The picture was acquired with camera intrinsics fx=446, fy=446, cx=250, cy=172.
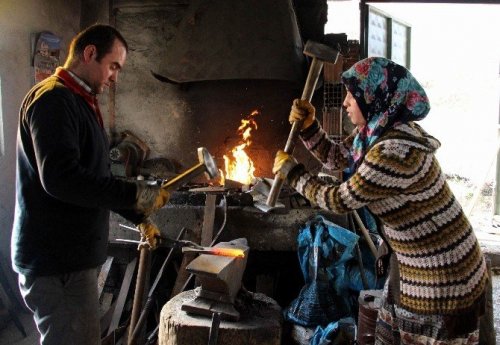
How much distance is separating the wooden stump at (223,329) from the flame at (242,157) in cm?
311

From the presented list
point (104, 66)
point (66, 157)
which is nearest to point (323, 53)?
point (104, 66)

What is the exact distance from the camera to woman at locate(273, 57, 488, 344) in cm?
218

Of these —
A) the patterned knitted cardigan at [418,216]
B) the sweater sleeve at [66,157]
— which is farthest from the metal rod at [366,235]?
the sweater sleeve at [66,157]

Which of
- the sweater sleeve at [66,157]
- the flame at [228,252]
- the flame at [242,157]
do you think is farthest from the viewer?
the flame at [242,157]

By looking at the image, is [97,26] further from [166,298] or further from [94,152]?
[166,298]

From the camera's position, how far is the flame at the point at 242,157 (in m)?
6.23

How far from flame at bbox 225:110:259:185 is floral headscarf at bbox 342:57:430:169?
3783 millimetres

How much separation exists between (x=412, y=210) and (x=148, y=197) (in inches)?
53.8

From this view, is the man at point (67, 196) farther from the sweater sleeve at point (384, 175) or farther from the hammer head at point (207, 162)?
the sweater sleeve at point (384, 175)

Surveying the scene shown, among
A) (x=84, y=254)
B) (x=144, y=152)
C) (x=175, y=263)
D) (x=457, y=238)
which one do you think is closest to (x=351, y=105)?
(x=457, y=238)

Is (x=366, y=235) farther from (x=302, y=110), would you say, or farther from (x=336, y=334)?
(x=302, y=110)

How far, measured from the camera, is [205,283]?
3.13 metres

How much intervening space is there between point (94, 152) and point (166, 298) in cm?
300

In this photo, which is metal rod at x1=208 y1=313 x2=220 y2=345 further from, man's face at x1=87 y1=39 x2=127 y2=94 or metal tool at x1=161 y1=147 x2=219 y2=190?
man's face at x1=87 y1=39 x2=127 y2=94
